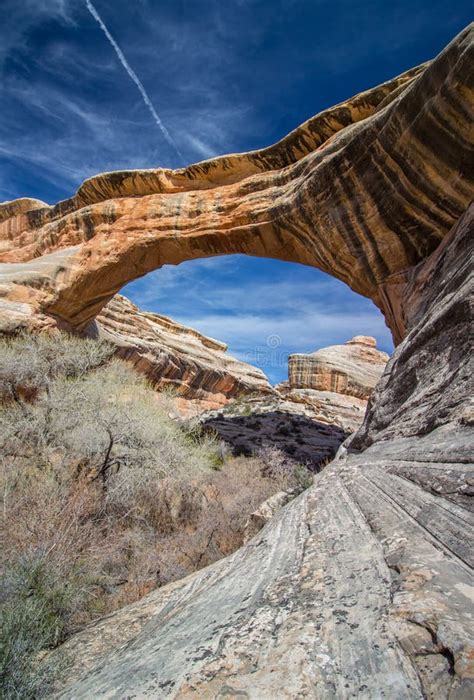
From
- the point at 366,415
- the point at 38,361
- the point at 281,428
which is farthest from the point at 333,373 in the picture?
the point at 38,361

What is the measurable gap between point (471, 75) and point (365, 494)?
20.4 ft

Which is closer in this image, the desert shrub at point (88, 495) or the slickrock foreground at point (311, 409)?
the desert shrub at point (88, 495)

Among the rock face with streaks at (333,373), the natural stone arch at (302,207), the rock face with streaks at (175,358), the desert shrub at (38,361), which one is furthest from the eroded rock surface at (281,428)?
the desert shrub at (38,361)

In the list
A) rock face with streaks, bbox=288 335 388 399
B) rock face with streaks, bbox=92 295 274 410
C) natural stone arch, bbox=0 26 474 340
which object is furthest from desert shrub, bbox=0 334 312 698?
rock face with streaks, bbox=288 335 388 399

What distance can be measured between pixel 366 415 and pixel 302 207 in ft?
18.7

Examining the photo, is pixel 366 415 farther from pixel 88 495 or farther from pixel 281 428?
pixel 281 428

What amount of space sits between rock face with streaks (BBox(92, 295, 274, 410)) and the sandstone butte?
5707mm

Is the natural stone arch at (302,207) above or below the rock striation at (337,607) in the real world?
above

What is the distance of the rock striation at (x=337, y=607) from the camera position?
1150mm

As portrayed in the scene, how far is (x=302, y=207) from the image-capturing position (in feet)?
31.2

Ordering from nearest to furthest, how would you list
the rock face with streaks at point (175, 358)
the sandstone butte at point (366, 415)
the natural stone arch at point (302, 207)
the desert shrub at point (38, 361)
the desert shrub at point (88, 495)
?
the sandstone butte at point (366, 415) < the desert shrub at point (88, 495) < the natural stone arch at point (302, 207) < the desert shrub at point (38, 361) < the rock face with streaks at point (175, 358)

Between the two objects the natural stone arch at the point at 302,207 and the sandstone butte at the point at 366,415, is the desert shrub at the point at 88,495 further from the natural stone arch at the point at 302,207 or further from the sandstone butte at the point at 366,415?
the natural stone arch at the point at 302,207

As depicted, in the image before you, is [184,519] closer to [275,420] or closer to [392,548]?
[392,548]

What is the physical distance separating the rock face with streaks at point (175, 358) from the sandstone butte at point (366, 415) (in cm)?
571
